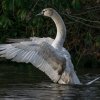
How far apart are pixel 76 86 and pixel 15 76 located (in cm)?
197

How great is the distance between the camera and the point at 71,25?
19281mm

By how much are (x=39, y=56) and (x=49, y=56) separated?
0.75 ft

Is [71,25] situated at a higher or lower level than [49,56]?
higher

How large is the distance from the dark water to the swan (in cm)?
31

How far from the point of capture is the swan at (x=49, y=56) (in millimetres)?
13641

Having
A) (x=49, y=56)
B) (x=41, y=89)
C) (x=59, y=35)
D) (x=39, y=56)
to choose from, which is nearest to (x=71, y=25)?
(x=59, y=35)

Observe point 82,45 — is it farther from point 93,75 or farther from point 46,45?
point 46,45

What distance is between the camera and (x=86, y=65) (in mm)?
18203

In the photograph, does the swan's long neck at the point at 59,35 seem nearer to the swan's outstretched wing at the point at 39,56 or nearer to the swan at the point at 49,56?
the swan at the point at 49,56

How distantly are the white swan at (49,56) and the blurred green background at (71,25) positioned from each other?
2718 millimetres

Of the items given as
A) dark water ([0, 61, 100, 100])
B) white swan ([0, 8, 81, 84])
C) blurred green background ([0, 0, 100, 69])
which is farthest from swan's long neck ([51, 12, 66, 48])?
blurred green background ([0, 0, 100, 69])

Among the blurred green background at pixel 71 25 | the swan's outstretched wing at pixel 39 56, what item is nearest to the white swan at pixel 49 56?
the swan's outstretched wing at pixel 39 56

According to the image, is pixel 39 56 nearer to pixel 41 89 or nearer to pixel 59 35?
pixel 59 35

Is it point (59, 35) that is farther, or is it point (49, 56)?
point (59, 35)
